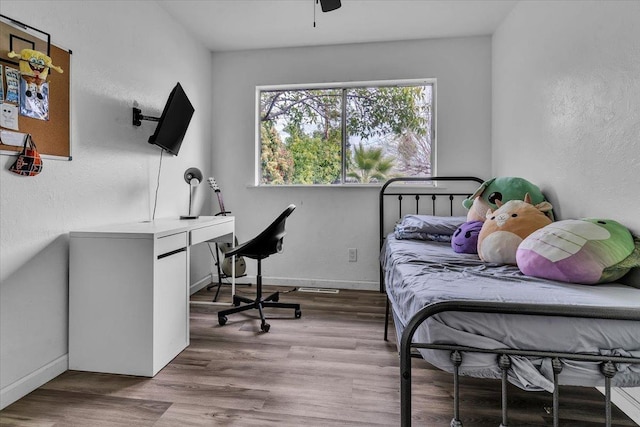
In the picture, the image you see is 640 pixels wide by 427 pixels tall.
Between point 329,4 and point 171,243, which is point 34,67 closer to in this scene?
point 171,243

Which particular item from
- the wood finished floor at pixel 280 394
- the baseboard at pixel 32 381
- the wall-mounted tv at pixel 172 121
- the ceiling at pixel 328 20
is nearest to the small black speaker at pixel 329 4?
the ceiling at pixel 328 20

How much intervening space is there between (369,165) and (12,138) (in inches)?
104

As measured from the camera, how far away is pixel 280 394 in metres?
1.62

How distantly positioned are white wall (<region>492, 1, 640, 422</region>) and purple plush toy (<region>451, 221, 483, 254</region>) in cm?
49

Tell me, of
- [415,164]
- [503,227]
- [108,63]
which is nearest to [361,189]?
[415,164]

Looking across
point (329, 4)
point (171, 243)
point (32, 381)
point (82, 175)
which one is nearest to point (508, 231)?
point (329, 4)

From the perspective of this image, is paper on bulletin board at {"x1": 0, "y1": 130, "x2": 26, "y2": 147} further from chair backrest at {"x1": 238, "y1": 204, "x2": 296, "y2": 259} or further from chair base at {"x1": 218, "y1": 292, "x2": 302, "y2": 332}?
chair base at {"x1": 218, "y1": 292, "x2": 302, "y2": 332}

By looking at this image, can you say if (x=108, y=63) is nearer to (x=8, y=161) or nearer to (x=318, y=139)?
(x=8, y=161)

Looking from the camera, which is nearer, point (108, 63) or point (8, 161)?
point (8, 161)

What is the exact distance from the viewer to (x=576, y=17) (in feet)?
6.07

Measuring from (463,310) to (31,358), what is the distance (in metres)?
1.95

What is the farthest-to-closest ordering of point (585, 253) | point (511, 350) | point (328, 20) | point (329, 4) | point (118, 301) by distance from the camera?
1. point (328, 20)
2. point (329, 4)
3. point (118, 301)
4. point (585, 253)
5. point (511, 350)

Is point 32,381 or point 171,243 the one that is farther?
point 171,243

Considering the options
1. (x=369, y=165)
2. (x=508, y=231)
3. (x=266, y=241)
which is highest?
(x=369, y=165)
